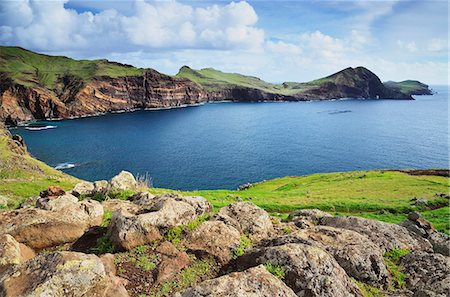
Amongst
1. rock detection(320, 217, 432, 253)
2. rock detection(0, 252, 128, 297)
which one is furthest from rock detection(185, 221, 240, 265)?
rock detection(320, 217, 432, 253)

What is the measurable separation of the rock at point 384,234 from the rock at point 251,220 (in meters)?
6.38

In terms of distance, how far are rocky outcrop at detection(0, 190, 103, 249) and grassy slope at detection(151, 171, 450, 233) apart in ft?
73.2

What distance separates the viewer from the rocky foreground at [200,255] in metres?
10.9

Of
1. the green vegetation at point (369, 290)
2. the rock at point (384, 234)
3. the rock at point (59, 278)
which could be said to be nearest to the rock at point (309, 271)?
the green vegetation at point (369, 290)

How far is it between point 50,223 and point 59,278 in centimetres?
793

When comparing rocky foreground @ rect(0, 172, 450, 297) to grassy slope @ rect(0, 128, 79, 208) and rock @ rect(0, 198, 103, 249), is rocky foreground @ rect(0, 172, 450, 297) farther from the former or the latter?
grassy slope @ rect(0, 128, 79, 208)

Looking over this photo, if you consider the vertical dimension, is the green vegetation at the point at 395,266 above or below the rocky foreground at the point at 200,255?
below

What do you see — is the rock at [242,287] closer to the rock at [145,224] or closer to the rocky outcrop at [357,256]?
the rocky outcrop at [357,256]

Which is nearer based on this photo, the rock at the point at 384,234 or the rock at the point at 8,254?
the rock at the point at 8,254

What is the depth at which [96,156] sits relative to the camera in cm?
11350

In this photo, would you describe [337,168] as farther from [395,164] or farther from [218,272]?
[218,272]

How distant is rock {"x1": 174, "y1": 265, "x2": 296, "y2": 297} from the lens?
10305 mm

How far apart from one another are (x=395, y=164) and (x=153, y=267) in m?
111

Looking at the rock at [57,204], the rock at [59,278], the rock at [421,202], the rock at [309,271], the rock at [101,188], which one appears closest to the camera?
the rock at [59,278]
